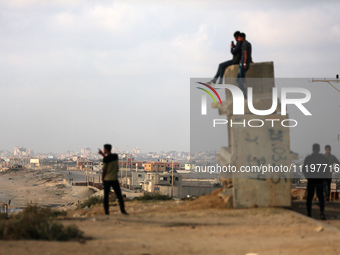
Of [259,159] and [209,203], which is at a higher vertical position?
[259,159]

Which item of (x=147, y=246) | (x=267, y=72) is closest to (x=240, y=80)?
(x=267, y=72)

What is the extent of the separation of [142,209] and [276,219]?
11.8 ft

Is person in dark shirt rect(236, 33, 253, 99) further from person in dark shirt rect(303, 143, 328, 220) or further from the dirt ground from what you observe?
the dirt ground

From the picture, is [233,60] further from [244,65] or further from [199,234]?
[199,234]

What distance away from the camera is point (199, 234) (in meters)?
8.99

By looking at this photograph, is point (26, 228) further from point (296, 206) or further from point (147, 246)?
point (296, 206)

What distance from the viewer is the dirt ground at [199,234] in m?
7.77

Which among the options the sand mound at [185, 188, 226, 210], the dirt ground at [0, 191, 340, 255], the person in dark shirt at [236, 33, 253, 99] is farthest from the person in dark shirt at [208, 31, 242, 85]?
the dirt ground at [0, 191, 340, 255]

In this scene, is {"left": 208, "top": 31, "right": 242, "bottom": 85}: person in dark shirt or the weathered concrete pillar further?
{"left": 208, "top": 31, "right": 242, "bottom": 85}: person in dark shirt

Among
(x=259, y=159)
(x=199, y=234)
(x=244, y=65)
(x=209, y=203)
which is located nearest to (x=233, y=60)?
(x=244, y=65)

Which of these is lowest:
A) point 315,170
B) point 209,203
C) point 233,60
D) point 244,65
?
point 209,203

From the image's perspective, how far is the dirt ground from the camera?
25.5 feet

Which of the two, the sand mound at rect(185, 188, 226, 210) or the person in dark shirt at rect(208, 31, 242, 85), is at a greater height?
the person in dark shirt at rect(208, 31, 242, 85)

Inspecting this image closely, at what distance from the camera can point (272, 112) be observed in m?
12.3
